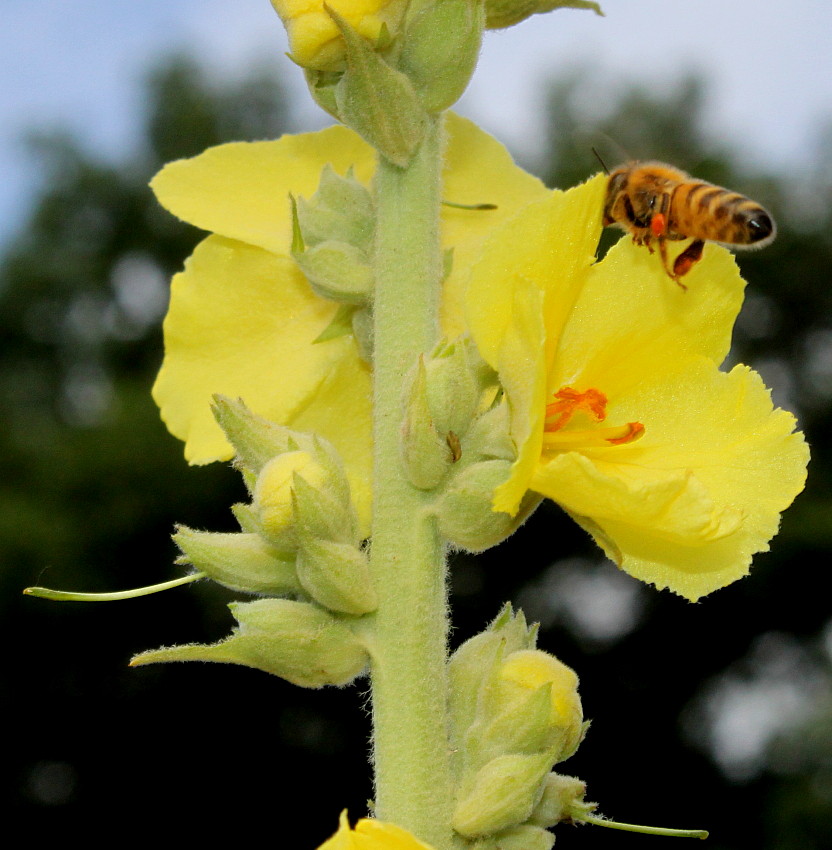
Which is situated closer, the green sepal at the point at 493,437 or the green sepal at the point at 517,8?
the green sepal at the point at 493,437

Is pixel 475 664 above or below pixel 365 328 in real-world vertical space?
below

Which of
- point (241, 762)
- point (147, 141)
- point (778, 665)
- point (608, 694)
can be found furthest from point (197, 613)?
point (147, 141)

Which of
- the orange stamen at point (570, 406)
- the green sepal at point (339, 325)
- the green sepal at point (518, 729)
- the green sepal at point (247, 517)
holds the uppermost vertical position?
the green sepal at point (339, 325)

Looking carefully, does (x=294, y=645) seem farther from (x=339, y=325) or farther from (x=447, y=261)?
(x=447, y=261)

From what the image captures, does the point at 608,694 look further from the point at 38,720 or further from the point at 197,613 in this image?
the point at 38,720

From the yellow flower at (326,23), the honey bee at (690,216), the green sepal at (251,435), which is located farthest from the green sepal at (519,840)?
the yellow flower at (326,23)

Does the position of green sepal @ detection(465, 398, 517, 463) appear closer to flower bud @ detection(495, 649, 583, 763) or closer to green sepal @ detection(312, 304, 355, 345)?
flower bud @ detection(495, 649, 583, 763)

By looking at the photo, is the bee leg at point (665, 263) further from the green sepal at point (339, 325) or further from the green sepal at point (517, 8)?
the green sepal at point (339, 325)

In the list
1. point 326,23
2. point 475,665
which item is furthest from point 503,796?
point 326,23
